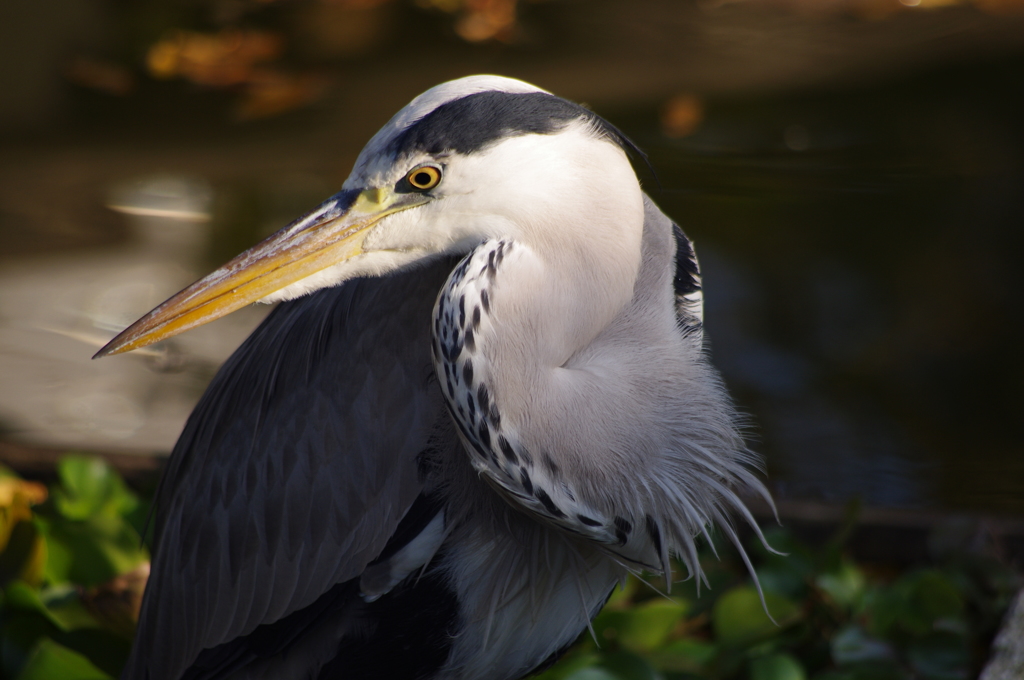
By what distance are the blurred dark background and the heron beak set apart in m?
0.89

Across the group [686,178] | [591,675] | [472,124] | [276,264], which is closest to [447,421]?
[276,264]

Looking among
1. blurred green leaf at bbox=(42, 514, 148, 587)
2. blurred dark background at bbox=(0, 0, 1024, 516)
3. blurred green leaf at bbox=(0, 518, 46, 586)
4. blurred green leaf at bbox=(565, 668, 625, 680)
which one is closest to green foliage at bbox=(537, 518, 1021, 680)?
blurred green leaf at bbox=(565, 668, 625, 680)

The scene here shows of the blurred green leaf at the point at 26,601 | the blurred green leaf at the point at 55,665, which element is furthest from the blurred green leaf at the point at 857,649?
the blurred green leaf at the point at 26,601

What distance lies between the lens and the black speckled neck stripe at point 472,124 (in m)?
1.50

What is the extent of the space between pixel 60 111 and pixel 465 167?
5.40 metres

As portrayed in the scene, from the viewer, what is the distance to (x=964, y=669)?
2.39 m

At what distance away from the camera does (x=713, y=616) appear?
2631 mm

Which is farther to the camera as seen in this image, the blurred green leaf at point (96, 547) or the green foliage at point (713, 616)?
the blurred green leaf at point (96, 547)

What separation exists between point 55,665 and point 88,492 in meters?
0.82

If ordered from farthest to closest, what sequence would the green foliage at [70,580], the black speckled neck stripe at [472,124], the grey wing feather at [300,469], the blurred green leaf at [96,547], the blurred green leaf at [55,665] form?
the blurred green leaf at [96,547] → the green foliage at [70,580] → the blurred green leaf at [55,665] → the grey wing feather at [300,469] → the black speckled neck stripe at [472,124]

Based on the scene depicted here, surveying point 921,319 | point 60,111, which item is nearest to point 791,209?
point 921,319

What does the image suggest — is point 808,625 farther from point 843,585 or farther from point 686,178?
point 686,178

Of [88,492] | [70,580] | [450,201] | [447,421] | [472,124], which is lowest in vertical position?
[70,580]

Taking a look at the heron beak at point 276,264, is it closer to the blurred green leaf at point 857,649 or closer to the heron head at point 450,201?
the heron head at point 450,201
